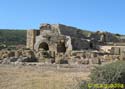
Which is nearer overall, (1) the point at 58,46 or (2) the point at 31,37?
(1) the point at 58,46

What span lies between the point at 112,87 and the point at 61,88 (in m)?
2.42

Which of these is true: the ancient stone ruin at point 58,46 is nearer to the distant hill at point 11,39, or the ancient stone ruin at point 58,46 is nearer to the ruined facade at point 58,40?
the ruined facade at point 58,40

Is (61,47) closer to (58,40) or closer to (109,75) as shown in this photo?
(58,40)

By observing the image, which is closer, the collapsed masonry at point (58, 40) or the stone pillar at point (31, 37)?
the collapsed masonry at point (58, 40)

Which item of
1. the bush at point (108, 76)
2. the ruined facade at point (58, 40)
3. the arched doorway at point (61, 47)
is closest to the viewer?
the bush at point (108, 76)

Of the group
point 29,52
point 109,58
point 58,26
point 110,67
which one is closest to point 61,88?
point 110,67

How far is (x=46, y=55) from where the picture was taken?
25.2 metres

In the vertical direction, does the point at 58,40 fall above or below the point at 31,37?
below

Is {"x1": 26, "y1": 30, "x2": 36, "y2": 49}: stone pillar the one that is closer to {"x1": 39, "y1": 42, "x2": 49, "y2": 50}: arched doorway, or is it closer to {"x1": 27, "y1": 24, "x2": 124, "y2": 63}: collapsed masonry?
{"x1": 27, "y1": 24, "x2": 124, "y2": 63}: collapsed masonry

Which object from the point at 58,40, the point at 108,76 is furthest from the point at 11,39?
the point at 108,76

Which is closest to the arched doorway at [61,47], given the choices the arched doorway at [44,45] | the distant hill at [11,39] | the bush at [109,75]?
the arched doorway at [44,45]

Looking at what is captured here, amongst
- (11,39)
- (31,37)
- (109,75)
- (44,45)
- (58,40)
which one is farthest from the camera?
(11,39)

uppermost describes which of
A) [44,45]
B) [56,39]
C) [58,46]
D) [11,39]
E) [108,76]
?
[11,39]

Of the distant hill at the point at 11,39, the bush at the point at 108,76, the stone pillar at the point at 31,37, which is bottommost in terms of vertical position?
the bush at the point at 108,76
